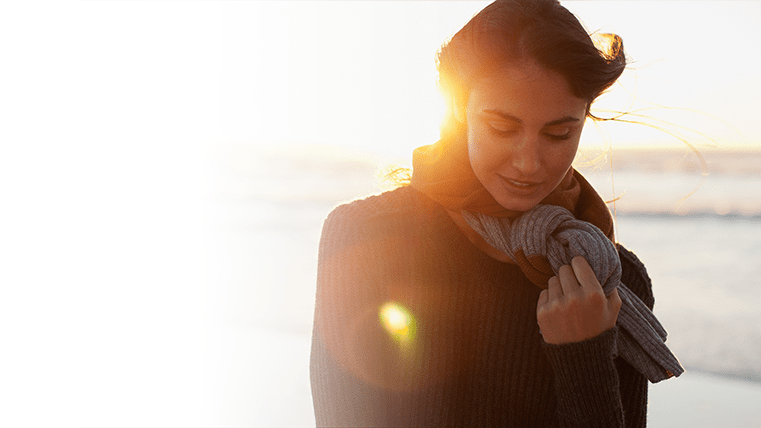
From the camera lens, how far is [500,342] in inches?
67.4

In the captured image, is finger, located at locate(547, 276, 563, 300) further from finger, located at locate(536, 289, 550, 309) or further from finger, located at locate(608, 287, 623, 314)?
finger, located at locate(608, 287, 623, 314)

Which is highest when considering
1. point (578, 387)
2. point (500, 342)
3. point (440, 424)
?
point (500, 342)

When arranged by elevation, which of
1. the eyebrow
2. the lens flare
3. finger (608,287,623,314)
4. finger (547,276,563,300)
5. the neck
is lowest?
the lens flare

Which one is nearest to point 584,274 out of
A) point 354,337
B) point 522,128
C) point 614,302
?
point 614,302

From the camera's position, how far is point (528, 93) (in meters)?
1.42

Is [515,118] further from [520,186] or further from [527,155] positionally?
[520,186]

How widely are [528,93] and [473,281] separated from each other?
1.99 ft

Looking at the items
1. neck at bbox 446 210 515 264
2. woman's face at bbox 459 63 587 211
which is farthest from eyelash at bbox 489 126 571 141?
neck at bbox 446 210 515 264

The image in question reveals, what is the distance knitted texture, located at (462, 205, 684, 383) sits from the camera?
4.95 ft

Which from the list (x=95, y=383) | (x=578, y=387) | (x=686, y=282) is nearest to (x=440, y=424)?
(x=578, y=387)

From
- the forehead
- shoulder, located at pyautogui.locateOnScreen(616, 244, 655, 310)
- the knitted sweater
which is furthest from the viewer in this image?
shoulder, located at pyautogui.locateOnScreen(616, 244, 655, 310)

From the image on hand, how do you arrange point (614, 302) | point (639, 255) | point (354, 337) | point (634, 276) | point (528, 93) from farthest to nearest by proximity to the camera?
point (639, 255) → point (634, 276) → point (354, 337) → point (614, 302) → point (528, 93)

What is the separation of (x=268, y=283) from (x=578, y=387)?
483cm

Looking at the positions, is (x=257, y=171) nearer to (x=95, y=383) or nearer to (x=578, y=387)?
(x=95, y=383)
